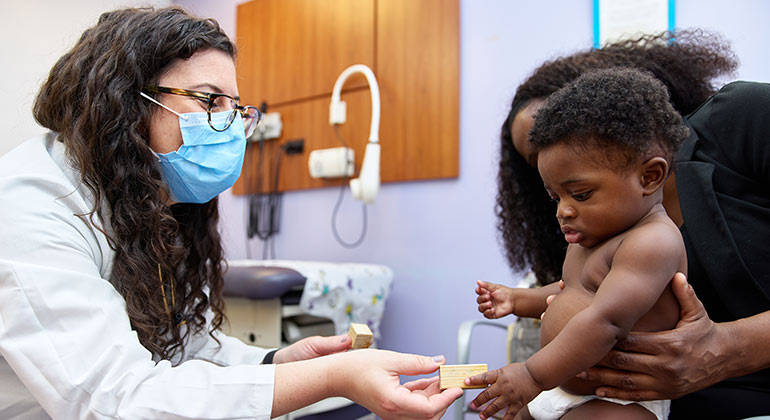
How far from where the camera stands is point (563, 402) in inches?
35.4

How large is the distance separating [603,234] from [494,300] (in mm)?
332

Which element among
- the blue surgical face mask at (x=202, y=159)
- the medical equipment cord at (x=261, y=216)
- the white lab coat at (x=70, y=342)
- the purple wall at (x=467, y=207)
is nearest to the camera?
the white lab coat at (x=70, y=342)

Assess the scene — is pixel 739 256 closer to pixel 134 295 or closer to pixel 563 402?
pixel 563 402

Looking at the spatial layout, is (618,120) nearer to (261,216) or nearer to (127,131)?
(127,131)

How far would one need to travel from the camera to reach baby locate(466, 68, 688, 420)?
81cm

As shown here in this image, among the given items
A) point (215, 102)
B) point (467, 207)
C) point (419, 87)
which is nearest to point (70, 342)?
point (215, 102)

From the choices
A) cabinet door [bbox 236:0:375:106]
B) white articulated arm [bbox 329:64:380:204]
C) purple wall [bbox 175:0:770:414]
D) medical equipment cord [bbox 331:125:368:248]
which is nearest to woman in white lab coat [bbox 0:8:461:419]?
white articulated arm [bbox 329:64:380:204]

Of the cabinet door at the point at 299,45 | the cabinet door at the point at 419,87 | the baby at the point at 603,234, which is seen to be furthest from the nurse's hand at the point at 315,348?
the cabinet door at the point at 299,45

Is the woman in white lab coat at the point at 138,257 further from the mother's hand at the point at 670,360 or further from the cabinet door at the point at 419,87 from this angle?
the cabinet door at the point at 419,87

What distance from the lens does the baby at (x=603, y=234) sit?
0.81 m

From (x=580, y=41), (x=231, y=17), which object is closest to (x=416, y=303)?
(x=580, y=41)

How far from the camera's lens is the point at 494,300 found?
1.16 m

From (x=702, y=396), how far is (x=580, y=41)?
155 cm

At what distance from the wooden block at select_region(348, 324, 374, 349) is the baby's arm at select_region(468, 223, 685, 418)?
0.30 meters
